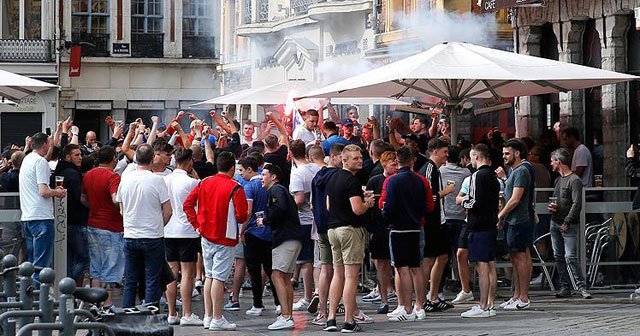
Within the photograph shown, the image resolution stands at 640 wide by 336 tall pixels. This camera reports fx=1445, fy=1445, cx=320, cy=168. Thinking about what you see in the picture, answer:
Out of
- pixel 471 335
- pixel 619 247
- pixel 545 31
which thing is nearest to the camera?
pixel 471 335

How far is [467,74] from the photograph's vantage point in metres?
15.5

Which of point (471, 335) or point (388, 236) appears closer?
point (471, 335)

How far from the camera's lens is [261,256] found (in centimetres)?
1524

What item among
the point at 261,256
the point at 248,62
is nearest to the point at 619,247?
the point at 261,256

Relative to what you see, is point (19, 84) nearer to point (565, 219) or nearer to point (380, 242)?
point (380, 242)

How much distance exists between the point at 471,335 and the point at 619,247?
386cm

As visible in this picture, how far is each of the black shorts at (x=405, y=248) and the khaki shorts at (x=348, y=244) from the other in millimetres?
490

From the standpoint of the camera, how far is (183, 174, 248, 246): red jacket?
13961 millimetres

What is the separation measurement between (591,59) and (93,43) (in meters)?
31.8

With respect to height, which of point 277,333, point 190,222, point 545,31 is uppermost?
point 545,31

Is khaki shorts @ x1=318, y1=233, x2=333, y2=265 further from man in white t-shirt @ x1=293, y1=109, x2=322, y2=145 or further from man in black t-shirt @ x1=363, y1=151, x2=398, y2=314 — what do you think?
man in white t-shirt @ x1=293, y1=109, x2=322, y2=145

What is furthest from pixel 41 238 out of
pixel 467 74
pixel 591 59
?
pixel 591 59

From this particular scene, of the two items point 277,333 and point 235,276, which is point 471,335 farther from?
point 235,276

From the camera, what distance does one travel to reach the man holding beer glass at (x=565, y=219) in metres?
16.1
